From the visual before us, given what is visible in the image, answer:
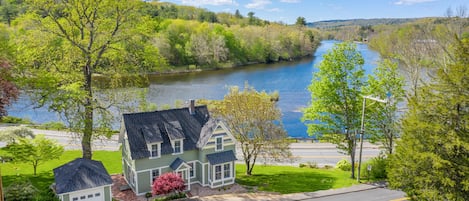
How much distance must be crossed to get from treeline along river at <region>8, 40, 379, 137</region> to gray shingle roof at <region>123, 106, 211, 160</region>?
19.4 m

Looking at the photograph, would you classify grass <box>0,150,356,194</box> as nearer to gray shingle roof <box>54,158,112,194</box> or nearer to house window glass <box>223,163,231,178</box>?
house window glass <box>223,163,231,178</box>

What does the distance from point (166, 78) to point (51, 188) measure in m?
57.0

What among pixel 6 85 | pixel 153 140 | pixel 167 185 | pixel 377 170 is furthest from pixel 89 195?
pixel 377 170

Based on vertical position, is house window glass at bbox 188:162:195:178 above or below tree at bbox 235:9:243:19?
below

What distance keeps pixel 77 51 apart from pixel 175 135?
8.25 m

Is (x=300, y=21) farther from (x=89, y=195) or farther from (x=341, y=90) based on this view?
(x=89, y=195)

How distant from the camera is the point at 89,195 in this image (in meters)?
21.0

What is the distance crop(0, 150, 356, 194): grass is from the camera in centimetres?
2544

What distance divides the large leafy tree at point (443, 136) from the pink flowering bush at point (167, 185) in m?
12.3

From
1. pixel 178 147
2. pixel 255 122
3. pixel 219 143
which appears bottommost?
pixel 178 147

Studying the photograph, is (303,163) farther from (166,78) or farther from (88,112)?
(166,78)

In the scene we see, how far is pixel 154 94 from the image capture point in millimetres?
62156

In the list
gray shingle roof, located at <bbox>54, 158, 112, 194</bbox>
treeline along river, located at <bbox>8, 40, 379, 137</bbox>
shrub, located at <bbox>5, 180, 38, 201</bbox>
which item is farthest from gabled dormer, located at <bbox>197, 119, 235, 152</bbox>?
treeline along river, located at <bbox>8, 40, 379, 137</bbox>

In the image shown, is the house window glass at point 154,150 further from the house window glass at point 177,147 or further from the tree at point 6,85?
the tree at point 6,85
